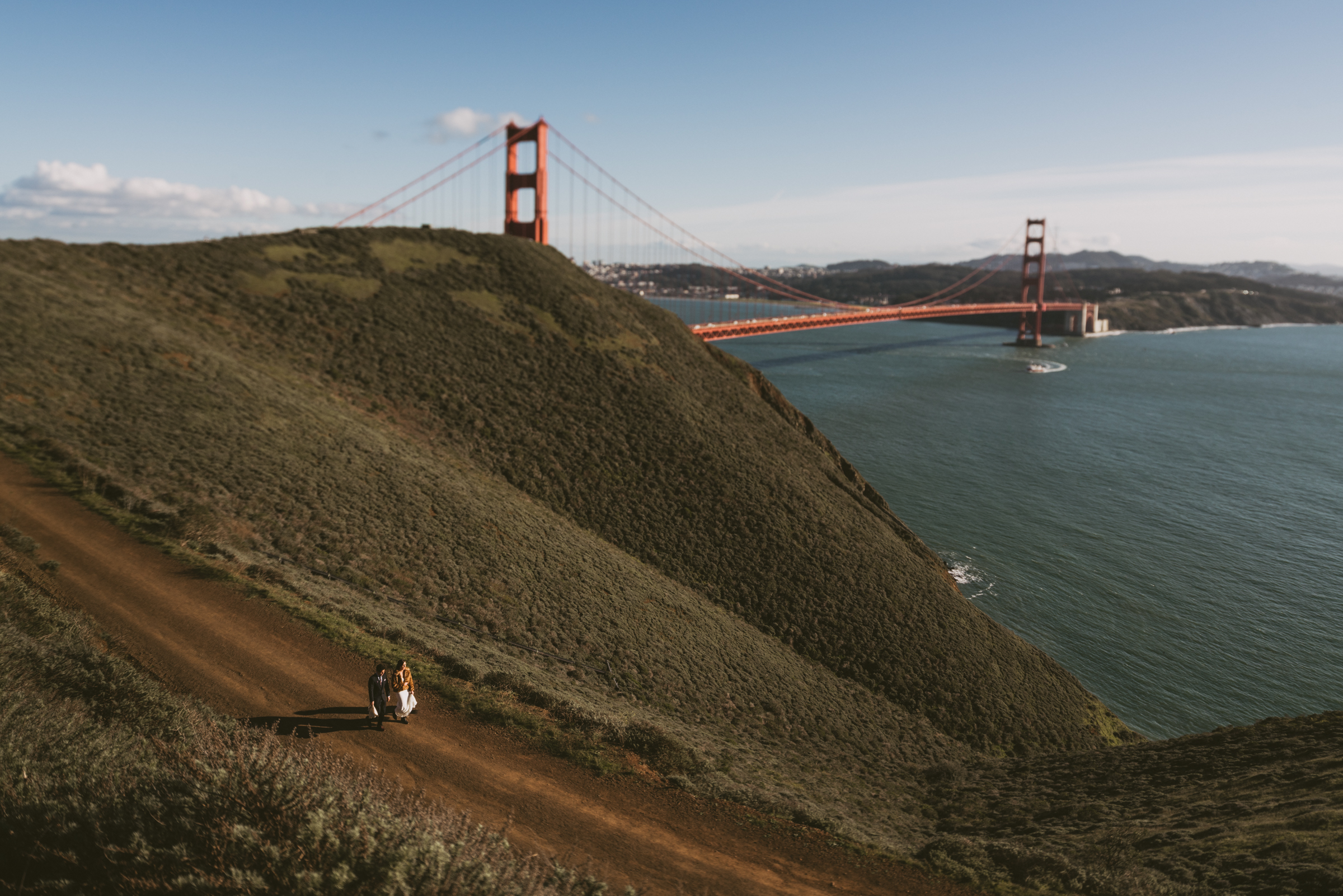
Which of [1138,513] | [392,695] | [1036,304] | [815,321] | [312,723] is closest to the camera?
[312,723]

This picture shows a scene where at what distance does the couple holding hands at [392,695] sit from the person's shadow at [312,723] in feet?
0.65

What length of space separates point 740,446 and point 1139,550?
2411cm

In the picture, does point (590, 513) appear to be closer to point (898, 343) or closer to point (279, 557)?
point (279, 557)

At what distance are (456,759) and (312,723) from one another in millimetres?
2606

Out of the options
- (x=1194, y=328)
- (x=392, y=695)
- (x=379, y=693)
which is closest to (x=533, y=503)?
(x=392, y=695)

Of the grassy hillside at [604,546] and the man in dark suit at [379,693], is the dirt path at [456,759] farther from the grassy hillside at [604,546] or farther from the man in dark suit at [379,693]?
the grassy hillside at [604,546]

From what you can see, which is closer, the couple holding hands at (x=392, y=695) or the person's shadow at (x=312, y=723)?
the person's shadow at (x=312, y=723)

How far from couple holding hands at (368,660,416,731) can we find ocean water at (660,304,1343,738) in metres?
26.8

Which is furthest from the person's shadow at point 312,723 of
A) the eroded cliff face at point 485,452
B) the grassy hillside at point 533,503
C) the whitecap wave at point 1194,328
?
the whitecap wave at point 1194,328

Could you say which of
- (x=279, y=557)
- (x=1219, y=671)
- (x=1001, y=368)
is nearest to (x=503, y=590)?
(x=279, y=557)

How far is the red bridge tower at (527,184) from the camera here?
5425 centimetres

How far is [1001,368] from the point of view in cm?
10856

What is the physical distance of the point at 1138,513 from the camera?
43688mm

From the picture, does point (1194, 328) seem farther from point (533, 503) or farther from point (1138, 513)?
point (533, 503)
